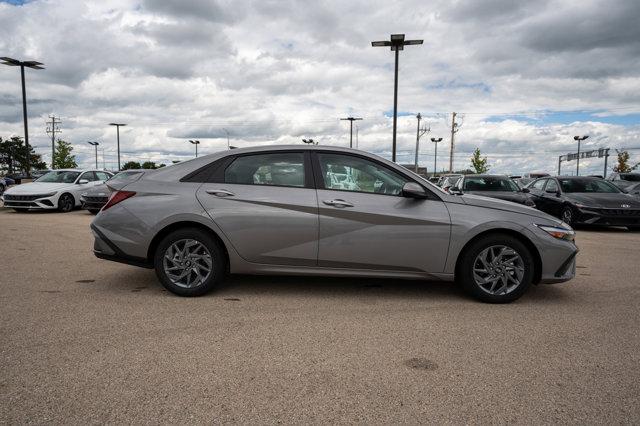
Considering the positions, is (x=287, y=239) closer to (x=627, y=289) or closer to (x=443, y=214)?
(x=443, y=214)

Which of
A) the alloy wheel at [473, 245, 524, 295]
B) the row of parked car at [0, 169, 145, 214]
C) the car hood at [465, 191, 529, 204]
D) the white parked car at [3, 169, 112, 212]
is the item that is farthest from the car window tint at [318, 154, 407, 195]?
the white parked car at [3, 169, 112, 212]

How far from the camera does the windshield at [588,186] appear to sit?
1259 cm

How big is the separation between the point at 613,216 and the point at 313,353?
10.8 metres

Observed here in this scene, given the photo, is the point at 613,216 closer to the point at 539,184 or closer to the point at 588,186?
the point at 588,186

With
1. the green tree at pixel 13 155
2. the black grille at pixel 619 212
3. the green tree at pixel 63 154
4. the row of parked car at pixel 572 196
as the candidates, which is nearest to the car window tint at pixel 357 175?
the row of parked car at pixel 572 196

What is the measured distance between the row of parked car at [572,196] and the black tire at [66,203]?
11.9 metres

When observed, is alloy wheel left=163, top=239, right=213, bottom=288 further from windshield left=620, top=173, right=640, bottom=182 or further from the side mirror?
windshield left=620, top=173, right=640, bottom=182

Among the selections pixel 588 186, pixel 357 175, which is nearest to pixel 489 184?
pixel 588 186

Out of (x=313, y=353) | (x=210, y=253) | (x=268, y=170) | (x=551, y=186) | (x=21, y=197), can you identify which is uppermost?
(x=268, y=170)

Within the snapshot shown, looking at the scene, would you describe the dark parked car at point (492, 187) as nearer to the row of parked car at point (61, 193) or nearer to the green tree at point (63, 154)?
the row of parked car at point (61, 193)

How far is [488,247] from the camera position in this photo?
4.57 meters

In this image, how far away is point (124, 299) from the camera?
461cm

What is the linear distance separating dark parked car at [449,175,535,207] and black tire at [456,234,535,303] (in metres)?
7.29

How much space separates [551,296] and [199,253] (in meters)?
3.70
